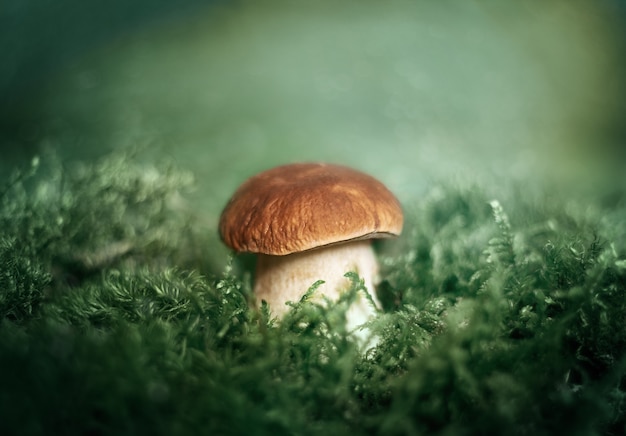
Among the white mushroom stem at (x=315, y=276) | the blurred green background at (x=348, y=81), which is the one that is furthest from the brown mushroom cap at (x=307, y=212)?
the blurred green background at (x=348, y=81)

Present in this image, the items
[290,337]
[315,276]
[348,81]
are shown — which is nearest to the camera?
[290,337]

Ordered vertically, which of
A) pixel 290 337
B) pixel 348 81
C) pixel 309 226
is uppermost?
pixel 348 81

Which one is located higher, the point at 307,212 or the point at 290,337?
the point at 307,212

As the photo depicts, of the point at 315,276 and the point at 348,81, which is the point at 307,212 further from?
the point at 348,81

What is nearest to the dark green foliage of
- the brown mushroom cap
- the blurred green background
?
the brown mushroom cap

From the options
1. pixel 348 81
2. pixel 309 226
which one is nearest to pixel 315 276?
pixel 309 226

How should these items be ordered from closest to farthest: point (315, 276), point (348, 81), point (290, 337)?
1. point (290, 337)
2. point (315, 276)
3. point (348, 81)

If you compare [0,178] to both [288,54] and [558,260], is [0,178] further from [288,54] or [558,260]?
[288,54]
